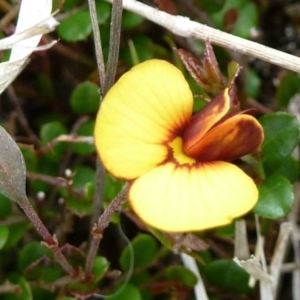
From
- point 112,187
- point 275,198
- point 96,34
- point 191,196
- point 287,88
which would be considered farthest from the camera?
point 287,88

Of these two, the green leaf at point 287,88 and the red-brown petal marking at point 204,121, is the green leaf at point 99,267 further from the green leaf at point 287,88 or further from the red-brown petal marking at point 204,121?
the green leaf at point 287,88

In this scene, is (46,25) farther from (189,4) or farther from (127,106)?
(189,4)

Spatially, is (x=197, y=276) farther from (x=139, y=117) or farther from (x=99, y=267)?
(x=139, y=117)

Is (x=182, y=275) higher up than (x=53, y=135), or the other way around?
(x=53, y=135)

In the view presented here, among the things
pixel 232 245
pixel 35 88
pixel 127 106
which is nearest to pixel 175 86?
pixel 127 106

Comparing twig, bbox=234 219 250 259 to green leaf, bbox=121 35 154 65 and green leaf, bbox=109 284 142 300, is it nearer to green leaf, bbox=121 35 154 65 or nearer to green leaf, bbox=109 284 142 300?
green leaf, bbox=109 284 142 300

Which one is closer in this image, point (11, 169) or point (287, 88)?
point (11, 169)

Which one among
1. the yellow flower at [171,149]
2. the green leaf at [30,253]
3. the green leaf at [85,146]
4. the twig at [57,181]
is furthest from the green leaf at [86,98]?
the yellow flower at [171,149]

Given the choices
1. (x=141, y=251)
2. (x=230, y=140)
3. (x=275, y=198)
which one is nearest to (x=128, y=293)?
(x=141, y=251)
